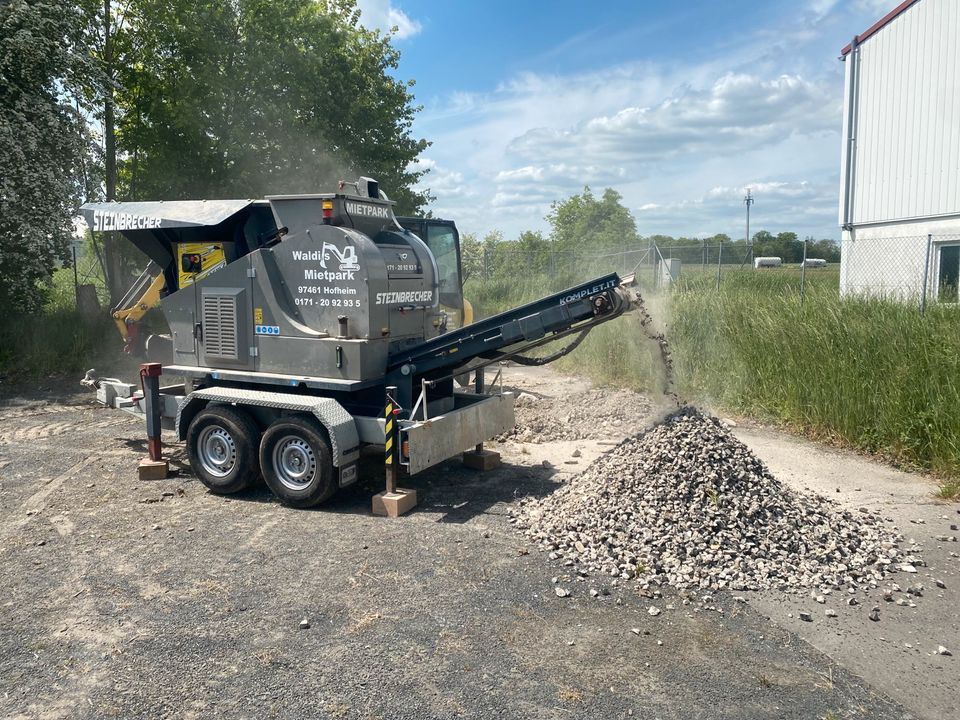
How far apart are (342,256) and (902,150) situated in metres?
15.0

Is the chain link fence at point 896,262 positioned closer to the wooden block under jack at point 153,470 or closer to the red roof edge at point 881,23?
the red roof edge at point 881,23

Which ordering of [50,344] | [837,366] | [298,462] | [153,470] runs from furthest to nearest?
[50,344]
[837,366]
[153,470]
[298,462]

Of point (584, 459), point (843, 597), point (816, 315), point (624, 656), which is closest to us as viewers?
point (624, 656)

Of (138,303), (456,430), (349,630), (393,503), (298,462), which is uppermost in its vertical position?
(138,303)

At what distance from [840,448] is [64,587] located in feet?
27.0

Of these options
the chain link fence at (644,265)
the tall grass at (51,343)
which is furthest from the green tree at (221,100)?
the chain link fence at (644,265)

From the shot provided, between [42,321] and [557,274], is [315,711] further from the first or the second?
[557,274]

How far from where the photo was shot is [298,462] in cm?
719

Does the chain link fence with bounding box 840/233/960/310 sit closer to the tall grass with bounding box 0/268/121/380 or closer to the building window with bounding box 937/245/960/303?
the building window with bounding box 937/245/960/303

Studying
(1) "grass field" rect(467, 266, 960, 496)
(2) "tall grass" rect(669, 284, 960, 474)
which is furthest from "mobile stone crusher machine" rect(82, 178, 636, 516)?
(2) "tall grass" rect(669, 284, 960, 474)

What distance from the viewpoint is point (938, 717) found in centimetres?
396

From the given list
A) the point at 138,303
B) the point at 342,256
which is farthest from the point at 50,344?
the point at 342,256

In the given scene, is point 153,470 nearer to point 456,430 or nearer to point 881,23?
point 456,430

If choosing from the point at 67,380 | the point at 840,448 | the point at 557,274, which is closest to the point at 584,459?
the point at 840,448
